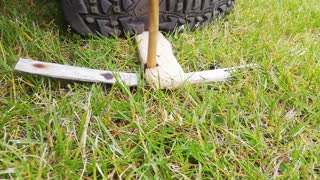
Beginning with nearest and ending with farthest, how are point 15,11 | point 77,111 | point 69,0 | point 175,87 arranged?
point 77,111
point 175,87
point 69,0
point 15,11

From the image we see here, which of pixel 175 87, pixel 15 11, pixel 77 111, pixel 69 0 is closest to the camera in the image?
pixel 77 111

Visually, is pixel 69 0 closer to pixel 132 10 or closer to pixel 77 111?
pixel 132 10

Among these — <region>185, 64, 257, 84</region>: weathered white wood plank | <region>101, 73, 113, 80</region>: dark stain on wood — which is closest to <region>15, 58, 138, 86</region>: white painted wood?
<region>101, 73, 113, 80</region>: dark stain on wood

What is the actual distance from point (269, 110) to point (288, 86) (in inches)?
5.0

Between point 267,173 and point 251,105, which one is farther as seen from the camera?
point 251,105

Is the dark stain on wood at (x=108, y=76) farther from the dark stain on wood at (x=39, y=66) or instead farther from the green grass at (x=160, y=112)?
the dark stain on wood at (x=39, y=66)

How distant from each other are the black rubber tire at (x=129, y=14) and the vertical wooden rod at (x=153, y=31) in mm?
209

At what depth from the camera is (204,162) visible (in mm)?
754

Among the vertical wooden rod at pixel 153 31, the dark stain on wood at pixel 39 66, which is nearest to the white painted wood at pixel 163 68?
the vertical wooden rod at pixel 153 31

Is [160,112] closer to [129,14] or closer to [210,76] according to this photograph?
[210,76]

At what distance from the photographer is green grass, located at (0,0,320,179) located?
745 millimetres

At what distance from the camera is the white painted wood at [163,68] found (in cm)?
96

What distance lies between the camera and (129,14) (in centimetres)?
117

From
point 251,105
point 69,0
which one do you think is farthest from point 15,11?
point 251,105
